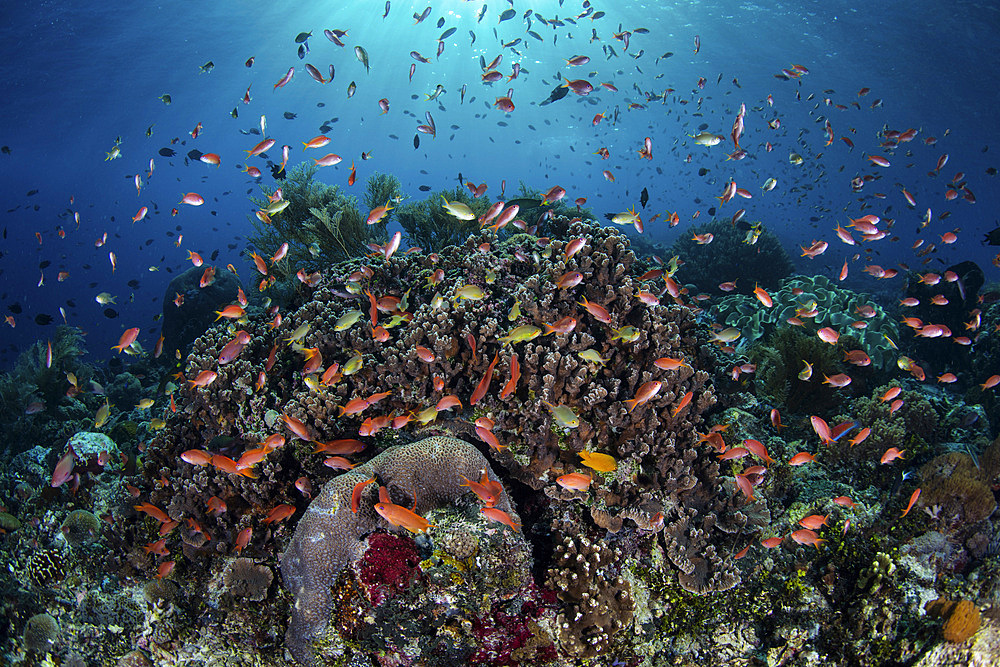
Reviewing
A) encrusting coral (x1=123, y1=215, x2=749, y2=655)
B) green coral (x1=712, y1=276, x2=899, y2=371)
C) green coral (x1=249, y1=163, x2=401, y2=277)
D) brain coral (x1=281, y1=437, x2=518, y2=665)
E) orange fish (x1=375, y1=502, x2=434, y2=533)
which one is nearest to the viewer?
orange fish (x1=375, y1=502, x2=434, y2=533)

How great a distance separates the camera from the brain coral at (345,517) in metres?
3.45

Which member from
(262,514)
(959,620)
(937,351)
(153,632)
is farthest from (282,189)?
(937,351)

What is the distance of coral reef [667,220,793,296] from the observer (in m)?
14.1

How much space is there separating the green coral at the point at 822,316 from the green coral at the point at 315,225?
8.17m

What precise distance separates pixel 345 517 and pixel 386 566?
1.73 ft

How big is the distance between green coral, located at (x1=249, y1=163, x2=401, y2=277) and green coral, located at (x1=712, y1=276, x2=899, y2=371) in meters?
8.17

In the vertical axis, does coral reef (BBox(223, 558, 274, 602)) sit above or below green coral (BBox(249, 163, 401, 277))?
below

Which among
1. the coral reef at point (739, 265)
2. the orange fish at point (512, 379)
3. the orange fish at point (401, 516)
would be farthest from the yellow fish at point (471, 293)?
the coral reef at point (739, 265)

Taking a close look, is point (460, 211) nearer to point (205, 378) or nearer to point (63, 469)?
point (205, 378)

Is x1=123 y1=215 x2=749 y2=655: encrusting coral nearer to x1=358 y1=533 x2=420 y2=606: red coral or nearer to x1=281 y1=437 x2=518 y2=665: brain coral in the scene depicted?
x1=281 y1=437 x2=518 y2=665: brain coral

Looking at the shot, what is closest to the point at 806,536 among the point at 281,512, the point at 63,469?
the point at 281,512

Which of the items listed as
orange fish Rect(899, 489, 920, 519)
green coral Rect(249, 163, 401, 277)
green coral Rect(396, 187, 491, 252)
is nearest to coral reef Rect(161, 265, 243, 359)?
green coral Rect(249, 163, 401, 277)

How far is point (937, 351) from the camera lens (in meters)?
9.36

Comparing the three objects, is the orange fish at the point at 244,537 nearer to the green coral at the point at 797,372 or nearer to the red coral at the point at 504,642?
the red coral at the point at 504,642
